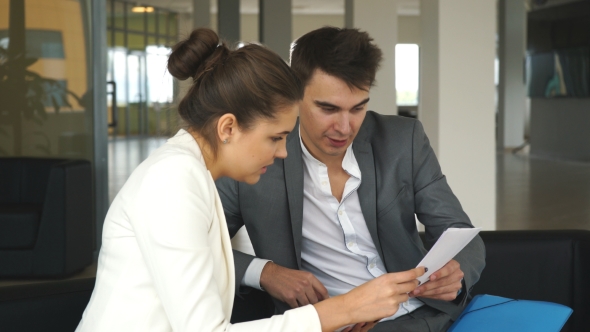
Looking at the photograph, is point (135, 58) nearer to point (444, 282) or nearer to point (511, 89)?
point (511, 89)

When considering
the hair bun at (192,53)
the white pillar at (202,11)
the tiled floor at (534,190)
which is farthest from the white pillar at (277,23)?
the hair bun at (192,53)

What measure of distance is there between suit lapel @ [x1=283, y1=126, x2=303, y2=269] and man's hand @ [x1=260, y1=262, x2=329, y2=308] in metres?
0.15

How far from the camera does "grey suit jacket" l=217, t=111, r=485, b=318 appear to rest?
1924mm

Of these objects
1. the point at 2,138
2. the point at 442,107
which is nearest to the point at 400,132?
the point at 442,107

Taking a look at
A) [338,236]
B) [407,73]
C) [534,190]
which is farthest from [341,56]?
[407,73]

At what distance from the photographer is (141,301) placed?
1.22 m

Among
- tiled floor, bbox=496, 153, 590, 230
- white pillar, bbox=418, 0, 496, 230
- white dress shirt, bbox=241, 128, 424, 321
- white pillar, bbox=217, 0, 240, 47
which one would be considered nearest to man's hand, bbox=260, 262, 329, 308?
white dress shirt, bbox=241, 128, 424, 321

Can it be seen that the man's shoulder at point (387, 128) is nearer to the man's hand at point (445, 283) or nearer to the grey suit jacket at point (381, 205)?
the grey suit jacket at point (381, 205)

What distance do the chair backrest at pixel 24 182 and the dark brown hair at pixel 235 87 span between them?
415 centimetres

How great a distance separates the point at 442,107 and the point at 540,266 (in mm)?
2641

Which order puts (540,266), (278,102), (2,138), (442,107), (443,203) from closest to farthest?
(278,102) → (443,203) → (540,266) → (442,107) → (2,138)

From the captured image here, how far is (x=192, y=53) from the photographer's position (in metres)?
1.46

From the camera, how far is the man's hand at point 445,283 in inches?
65.2

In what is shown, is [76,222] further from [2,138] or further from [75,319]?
[75,319]
